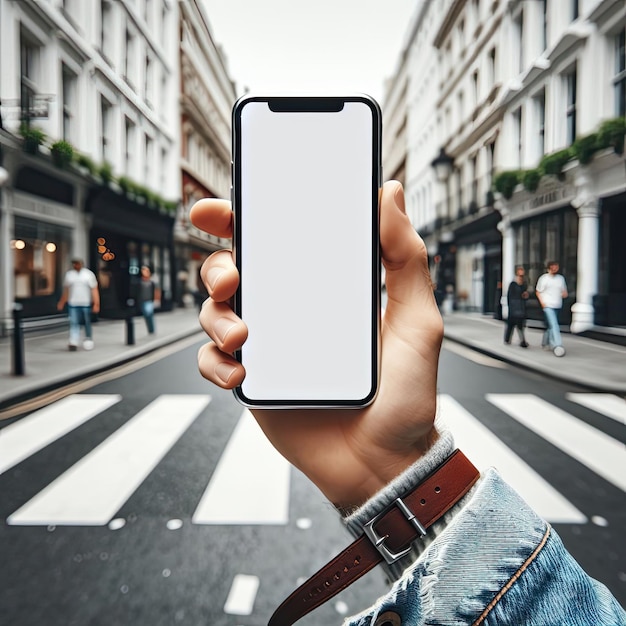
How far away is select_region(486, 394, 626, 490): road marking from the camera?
94 centimetres

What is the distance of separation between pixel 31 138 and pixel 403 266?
0.43 m

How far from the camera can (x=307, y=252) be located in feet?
1.04

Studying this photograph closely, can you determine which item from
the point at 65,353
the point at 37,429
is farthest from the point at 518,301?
the point at 37,429

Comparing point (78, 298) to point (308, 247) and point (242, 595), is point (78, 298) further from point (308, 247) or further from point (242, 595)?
point (242, 595)

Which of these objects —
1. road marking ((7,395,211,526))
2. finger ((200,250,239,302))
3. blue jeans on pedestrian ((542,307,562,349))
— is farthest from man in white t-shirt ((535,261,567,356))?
road marking ((7,395,211,526))

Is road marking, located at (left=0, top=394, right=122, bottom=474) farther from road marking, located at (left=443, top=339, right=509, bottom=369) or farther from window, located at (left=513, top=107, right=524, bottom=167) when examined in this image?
window, located at (left=513, top=107, right=524, bottom=167)

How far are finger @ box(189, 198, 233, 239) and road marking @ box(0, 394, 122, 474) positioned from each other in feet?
1.76

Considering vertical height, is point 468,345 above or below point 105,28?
below

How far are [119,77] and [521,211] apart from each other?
60 centimetres

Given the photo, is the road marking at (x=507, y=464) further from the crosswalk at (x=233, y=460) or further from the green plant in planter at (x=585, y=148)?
the green plant in planter at (x=585, y=148)

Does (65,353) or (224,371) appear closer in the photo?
(224,371)

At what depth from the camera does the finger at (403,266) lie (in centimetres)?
31

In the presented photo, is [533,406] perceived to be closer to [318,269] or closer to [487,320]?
[487,320]

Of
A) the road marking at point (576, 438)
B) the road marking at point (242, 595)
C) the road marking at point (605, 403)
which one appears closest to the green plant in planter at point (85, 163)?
the road marking at point (242, 595)
